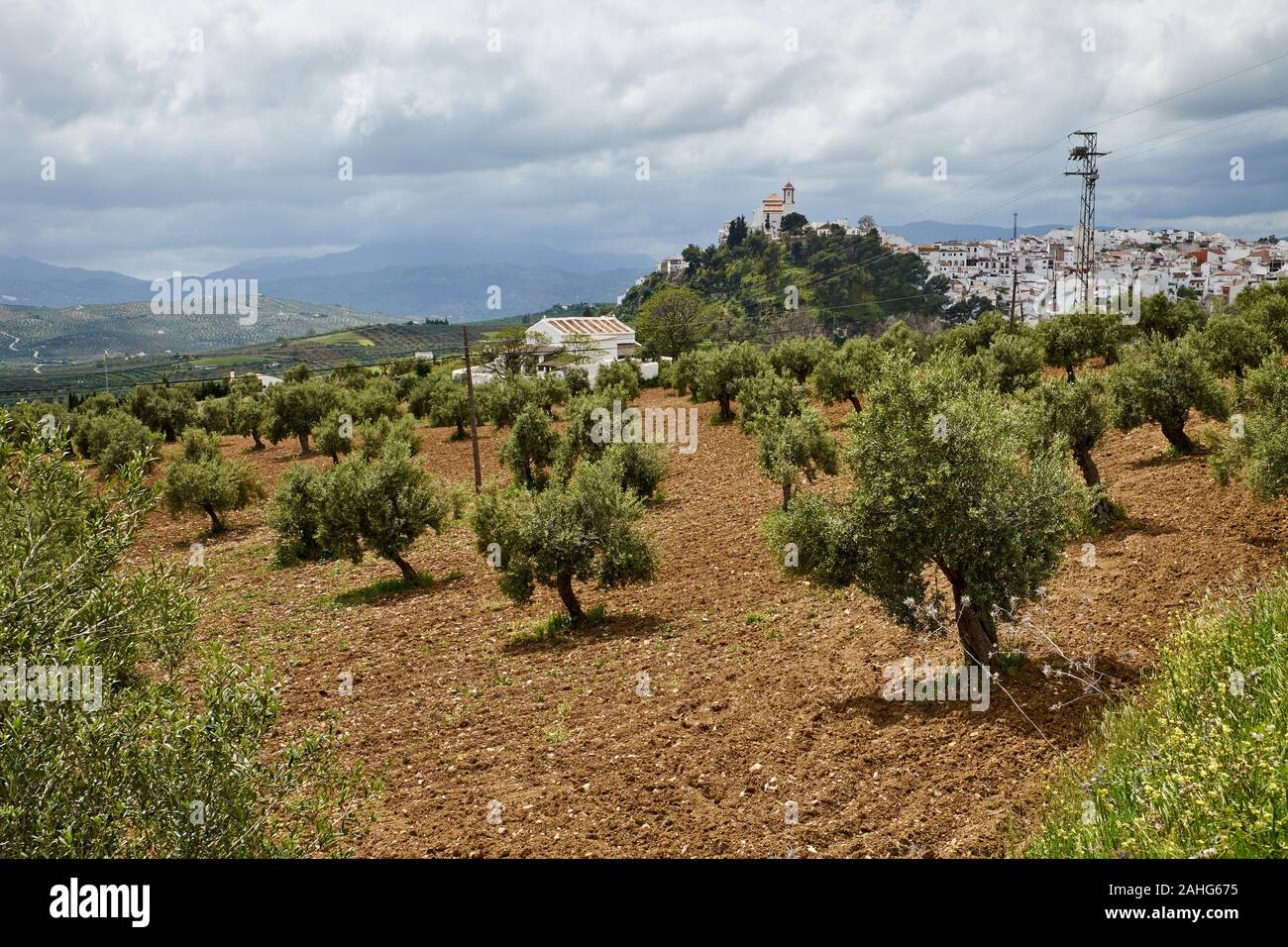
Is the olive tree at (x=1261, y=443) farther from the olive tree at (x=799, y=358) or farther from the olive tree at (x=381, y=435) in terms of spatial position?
the olive tree at (x=799, y=358)

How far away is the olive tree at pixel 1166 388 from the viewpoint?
2394 centimetres

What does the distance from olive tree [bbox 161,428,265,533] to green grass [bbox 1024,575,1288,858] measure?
3632 centimetres

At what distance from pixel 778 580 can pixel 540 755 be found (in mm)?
10163

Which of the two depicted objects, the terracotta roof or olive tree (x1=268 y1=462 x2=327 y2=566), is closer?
olive tree (x1=268 y1=462 x2=327 y2=566)

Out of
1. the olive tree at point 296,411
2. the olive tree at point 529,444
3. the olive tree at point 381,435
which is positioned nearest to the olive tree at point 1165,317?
the olive tree at point 529,444

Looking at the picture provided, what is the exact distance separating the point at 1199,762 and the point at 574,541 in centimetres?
1447

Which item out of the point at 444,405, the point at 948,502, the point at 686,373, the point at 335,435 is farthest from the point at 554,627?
the point at 686,373

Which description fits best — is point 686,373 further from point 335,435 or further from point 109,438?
point 109,438

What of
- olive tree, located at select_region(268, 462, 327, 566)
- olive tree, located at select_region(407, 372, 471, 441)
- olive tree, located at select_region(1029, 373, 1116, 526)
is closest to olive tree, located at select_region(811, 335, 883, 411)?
olive tree, located at select_region(1029, 373, 1116, 526)

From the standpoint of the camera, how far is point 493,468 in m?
46.0

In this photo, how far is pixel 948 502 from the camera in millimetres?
12039

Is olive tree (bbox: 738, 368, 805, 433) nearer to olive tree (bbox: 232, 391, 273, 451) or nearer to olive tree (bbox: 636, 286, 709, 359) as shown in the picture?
olive tree (bbox: 232, 391, 273, 451)

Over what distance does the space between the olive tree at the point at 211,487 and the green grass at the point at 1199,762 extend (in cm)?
3632

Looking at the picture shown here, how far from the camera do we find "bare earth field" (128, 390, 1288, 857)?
10.5 metres
